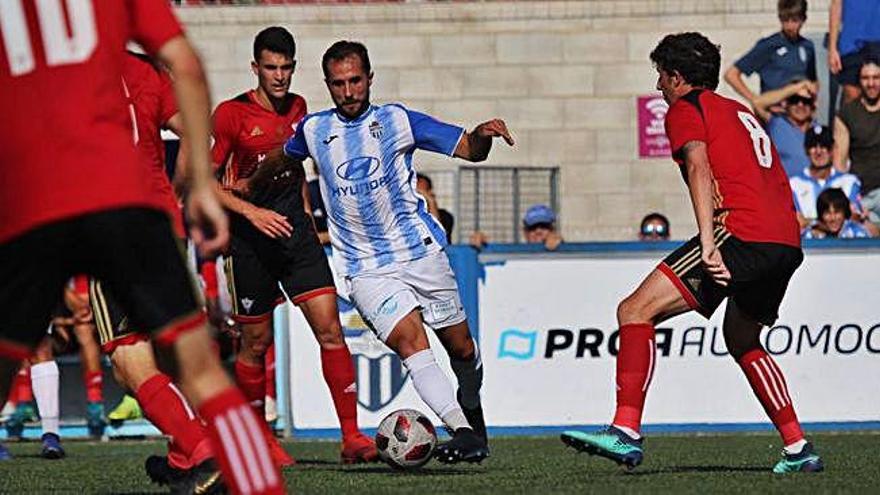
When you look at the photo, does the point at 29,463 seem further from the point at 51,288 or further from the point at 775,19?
the point at 775,19

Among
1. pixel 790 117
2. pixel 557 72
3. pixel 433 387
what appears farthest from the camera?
pixel 557 72

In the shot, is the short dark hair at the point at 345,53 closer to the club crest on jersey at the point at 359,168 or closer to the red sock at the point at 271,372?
the club crest on jersey at the point at 359,168

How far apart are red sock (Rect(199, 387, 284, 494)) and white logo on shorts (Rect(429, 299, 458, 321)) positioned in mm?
4786

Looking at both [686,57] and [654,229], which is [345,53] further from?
[654,229]

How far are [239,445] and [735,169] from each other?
441cm

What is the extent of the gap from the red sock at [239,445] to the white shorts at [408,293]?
460 centimetres

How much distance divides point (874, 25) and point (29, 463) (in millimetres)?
8793

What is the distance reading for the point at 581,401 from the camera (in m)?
14.0

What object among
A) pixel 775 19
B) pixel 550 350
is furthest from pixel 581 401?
pixel 775 19

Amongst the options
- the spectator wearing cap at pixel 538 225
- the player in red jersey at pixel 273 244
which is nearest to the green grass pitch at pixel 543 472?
the player in red jersey at pixel 273 244

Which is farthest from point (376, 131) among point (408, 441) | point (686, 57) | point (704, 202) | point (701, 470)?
point (701, 470)

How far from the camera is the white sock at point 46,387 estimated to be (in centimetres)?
1318

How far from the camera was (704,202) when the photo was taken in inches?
346

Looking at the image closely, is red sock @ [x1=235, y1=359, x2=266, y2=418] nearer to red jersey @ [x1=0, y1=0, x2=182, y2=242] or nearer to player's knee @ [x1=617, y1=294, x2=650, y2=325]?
player's knee @ [x1=617, y1=294, x2=650, y2=325]
